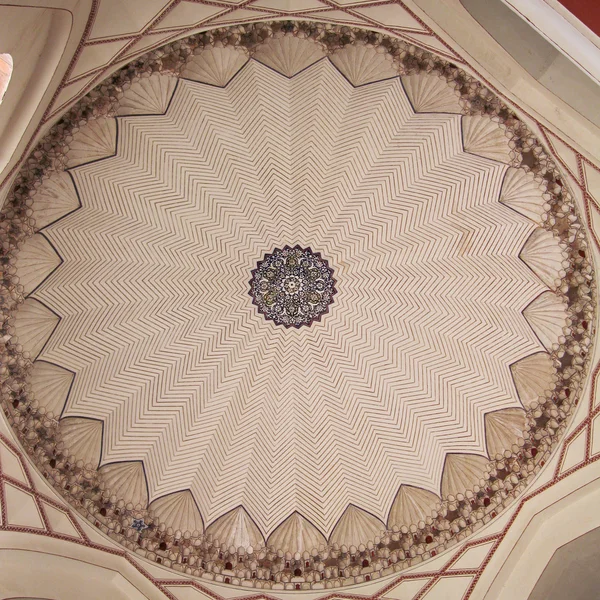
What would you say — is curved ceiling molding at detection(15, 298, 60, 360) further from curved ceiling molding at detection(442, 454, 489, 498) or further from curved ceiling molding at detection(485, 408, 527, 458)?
curved ceiling molding at detection(485, 408, 527, 458)

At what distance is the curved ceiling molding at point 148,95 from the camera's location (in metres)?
7.65

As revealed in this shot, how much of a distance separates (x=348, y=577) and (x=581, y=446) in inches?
119

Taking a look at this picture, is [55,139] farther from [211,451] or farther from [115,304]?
[211,451]

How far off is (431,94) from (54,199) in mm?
4347

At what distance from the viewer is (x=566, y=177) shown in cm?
720

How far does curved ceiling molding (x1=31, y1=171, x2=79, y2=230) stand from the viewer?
25.7ft

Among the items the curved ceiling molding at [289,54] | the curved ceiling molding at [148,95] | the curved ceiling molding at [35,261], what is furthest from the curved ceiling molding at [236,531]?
the curved ceiling molding at [289,54]

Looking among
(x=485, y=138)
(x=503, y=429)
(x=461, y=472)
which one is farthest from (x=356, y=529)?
(x=485, y=138)

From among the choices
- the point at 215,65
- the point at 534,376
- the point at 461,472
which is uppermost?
the point at 215,65

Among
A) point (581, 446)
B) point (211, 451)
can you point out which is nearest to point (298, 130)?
point (211, 451)

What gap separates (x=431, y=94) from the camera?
7.90 meters

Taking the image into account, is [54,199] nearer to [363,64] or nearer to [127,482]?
[127,482]

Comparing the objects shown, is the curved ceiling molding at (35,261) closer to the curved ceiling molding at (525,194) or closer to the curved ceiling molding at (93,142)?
the curved ceiling molding at (93,142)

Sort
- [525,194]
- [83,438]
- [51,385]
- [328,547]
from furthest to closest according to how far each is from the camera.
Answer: [328,547]
[83,438]
[51,385]
[525,194]
